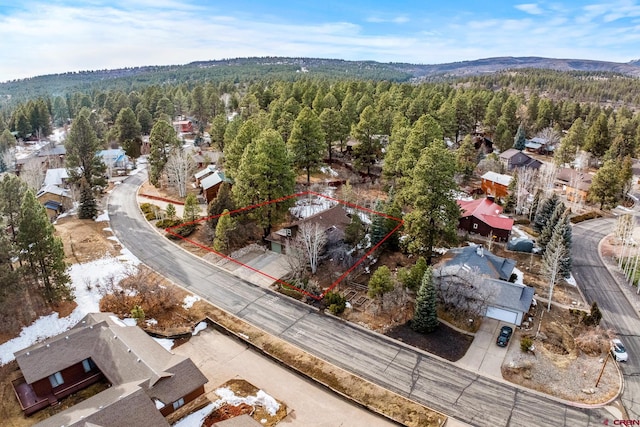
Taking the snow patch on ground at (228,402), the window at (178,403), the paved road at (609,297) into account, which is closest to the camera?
the snow patch on ground at (228,402)

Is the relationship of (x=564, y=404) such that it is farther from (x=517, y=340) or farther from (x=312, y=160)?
(x=312, y=160)

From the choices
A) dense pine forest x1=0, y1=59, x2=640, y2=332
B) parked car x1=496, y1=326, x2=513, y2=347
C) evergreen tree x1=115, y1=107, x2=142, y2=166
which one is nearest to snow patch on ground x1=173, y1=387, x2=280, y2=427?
dense pine forest x1=0, y1=59, x2=640, y2=332

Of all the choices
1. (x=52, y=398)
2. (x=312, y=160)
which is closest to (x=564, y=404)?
(x=52, y=398)

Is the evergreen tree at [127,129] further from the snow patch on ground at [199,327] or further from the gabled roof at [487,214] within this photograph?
the gabled roof at [487,214]

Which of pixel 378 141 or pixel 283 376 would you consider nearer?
pixel 283 376

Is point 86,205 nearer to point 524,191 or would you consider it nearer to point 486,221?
point 486,221

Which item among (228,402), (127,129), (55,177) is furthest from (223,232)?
(127,129)

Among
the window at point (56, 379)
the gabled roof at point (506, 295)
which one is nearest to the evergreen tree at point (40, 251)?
the window at point (56, 379)
